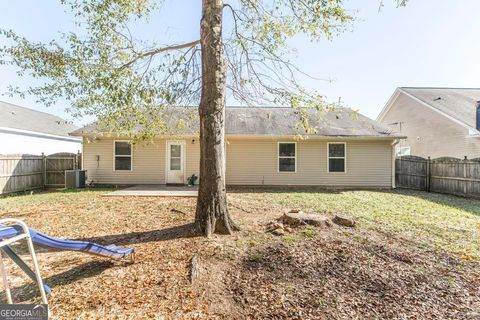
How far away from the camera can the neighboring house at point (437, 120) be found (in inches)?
562

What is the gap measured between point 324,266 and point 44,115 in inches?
927

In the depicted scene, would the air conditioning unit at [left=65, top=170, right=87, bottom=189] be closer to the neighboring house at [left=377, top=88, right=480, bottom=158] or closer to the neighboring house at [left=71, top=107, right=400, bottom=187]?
the neighboring house at [left=71, top=107, right=400, bottom=187]

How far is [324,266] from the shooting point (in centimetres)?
377

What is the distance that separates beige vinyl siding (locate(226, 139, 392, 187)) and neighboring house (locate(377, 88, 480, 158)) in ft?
17.1

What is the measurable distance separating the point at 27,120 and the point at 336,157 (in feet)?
61.6

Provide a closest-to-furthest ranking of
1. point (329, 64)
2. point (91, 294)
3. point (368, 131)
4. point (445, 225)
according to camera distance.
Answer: point (91, 294)
point (445, 225)
point (329, 64)
point (368, 131)

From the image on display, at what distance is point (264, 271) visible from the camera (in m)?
3.57

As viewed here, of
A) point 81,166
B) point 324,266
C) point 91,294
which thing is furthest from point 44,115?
point 324,266

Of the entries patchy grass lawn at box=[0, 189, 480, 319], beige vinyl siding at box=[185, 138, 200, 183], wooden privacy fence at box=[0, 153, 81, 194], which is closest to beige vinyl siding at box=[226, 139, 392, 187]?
beige vinyl siding at box=[185, 138, 200, 183]

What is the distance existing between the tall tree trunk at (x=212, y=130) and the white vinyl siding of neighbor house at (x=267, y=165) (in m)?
7.69

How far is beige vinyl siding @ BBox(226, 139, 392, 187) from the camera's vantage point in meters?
12.7

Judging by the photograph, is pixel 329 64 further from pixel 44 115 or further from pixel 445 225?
pixel 44 115

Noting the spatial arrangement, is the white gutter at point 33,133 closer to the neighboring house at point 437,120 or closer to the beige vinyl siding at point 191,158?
the beige vinyl siding at point 191,158

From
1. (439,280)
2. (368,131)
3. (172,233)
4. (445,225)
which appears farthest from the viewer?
(368,131)
